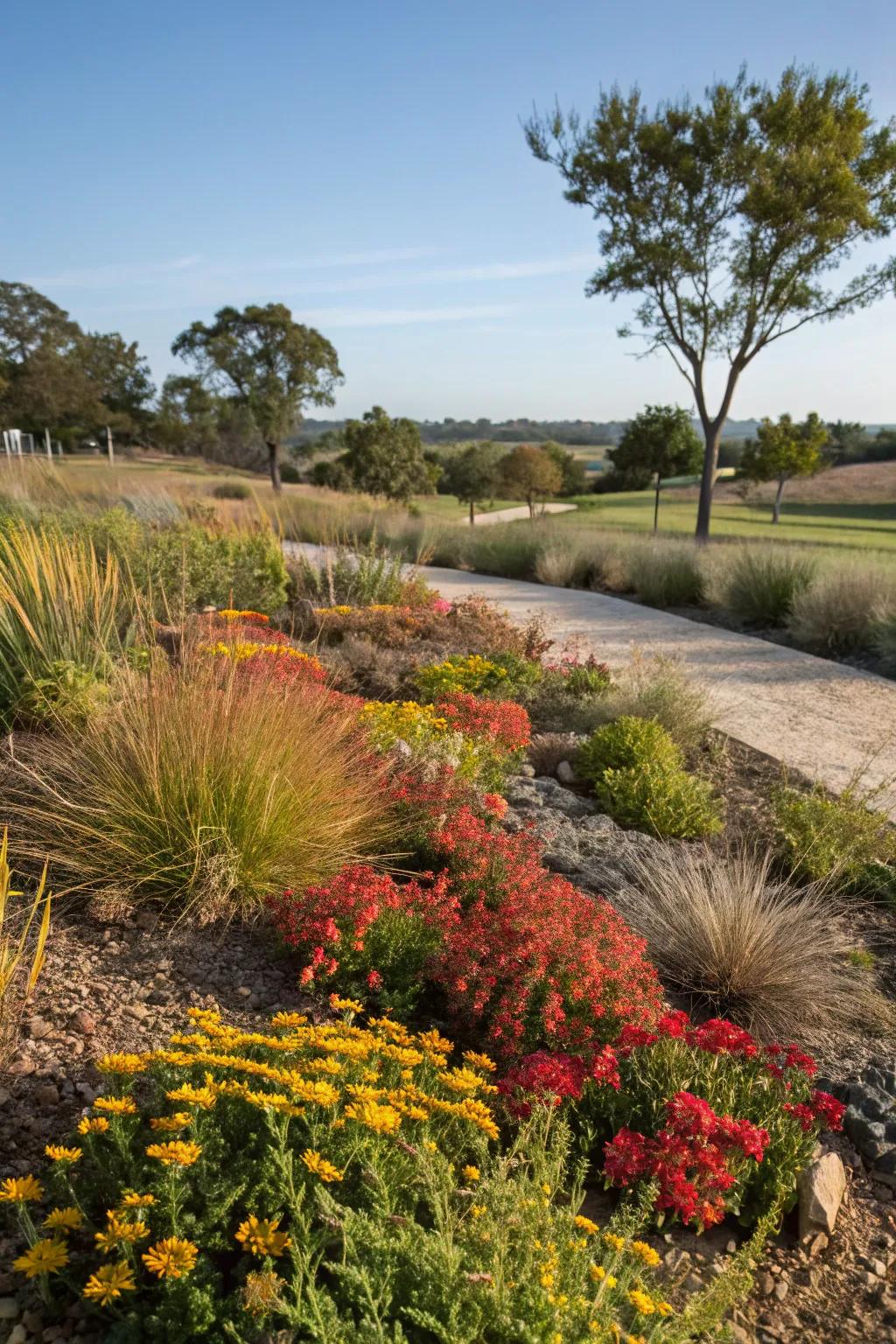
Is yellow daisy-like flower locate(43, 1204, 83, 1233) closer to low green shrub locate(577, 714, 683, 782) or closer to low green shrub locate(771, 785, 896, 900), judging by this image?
low green shrub locate(771, 785, 896, 900)

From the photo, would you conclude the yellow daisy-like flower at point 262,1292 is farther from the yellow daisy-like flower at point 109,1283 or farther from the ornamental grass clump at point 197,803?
the ornamental grass clump at point 197,803

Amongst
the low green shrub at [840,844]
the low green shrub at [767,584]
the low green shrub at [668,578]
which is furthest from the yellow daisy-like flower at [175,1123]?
the low green shrub at [668,578]

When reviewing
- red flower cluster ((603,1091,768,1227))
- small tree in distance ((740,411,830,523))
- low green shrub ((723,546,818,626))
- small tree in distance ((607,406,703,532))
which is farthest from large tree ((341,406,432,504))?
red flower cluster ((603,1091,768,1227))

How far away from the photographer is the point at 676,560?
12.2 metres

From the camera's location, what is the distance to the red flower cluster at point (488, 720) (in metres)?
4.89

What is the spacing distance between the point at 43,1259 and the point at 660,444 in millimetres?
24430

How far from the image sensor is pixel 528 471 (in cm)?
2772

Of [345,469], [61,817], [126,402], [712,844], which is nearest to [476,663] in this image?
[712,844]

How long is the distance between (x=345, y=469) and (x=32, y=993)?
3377cm

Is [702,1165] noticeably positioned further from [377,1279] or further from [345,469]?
[345,469]

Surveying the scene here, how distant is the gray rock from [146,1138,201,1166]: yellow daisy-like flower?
4.98 ft

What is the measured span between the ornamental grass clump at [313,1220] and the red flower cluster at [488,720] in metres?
2.83

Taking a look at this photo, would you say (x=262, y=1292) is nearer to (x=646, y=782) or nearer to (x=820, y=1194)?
(x=820, y=1194)

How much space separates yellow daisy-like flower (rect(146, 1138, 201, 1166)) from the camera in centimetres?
159
